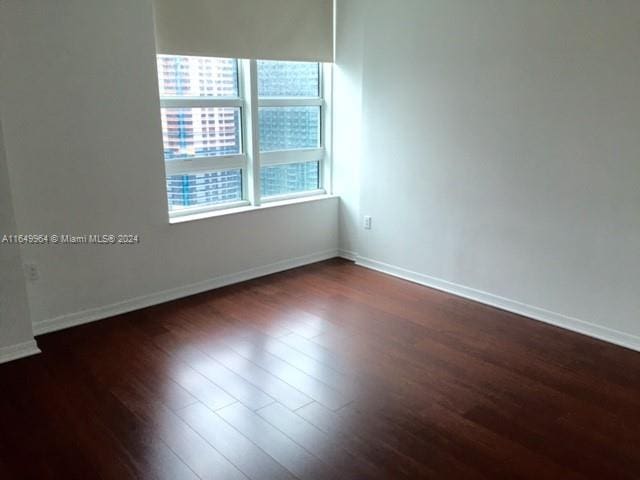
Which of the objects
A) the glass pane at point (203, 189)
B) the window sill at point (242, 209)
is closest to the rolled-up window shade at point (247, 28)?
the glass pane at point (203, 189)

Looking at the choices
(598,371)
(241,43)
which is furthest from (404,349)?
(241,43)

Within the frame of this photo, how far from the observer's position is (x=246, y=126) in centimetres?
431

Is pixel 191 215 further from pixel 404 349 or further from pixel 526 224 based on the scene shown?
pixel 526 224

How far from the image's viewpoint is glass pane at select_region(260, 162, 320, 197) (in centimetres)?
460

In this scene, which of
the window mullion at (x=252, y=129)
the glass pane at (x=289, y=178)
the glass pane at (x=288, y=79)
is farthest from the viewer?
the glass pane at (x=289, y=178)

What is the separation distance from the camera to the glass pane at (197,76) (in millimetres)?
3805

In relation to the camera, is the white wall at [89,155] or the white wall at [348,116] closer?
the white wall at [89,155]

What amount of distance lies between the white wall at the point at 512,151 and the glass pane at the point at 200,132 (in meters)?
1.14

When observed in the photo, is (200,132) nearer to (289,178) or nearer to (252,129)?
→ (252,129)

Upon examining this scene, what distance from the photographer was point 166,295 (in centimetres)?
395

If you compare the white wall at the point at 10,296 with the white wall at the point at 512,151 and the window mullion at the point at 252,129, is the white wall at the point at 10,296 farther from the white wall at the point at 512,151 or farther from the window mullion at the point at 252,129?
the white wall at the point at 512,151

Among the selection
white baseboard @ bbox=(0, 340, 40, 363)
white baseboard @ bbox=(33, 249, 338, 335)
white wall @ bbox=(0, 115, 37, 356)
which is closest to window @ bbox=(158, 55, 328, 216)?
white baseboard @ bbox=(33, 249, 338, 335)

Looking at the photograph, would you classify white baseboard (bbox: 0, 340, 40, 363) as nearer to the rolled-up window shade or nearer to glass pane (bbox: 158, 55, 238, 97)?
glass pane (bbox: 158, 55, 238, 97)

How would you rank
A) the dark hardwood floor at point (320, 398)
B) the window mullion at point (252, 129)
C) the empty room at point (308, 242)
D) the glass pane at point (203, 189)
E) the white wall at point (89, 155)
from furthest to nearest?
the window mullion at point (252, 129), the glass pane at point (203, 189), the white wall at point (89, 155), the empty room at point (308, 242), the dark hardwood floor at point (320, 398)
